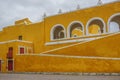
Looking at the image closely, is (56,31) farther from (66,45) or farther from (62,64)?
(62,64)

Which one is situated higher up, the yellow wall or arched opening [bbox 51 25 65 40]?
arched opening [bbox 51 25 65 40]

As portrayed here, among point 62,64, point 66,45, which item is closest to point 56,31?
point 66,45

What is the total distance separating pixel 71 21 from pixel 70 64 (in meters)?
10.4

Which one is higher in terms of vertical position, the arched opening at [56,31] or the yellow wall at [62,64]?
the arched opening at [56,31]

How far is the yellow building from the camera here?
2306cm

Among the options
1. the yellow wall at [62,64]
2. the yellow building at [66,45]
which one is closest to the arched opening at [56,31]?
the yellow building at [66,45]

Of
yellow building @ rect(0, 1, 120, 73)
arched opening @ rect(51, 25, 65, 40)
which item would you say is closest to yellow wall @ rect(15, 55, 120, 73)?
yellow building @ rect(0, 1, 120, 73)

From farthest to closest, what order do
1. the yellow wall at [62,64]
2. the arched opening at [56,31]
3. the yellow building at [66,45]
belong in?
the arched opening at [56,31] < the yellow building at [66,45] < the yellow wall at [62,64]

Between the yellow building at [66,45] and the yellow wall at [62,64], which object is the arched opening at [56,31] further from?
the yellow wall at [62,64]

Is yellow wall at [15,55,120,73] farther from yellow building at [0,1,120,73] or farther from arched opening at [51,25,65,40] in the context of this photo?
arched opening at [51,25,65,40]

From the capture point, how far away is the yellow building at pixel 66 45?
23.1 meters

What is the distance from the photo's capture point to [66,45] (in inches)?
1276

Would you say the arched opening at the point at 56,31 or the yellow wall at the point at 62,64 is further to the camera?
the arched opening at the point at 56,31

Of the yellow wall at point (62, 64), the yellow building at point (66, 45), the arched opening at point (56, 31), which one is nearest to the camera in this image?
the yellow wall at point (62, 64)
